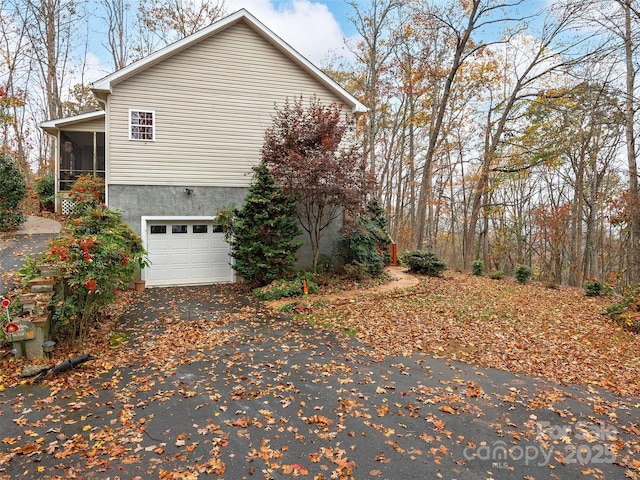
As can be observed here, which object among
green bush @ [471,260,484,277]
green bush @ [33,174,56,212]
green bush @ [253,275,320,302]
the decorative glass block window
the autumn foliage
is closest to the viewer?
green bush @ [253,275,320,302]

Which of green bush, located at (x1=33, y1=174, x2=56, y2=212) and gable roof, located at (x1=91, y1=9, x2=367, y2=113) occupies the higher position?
gable roof, located at (x1=91, y1=9, x2=367, y2=113)

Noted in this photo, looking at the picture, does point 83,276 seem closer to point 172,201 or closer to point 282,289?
point 282,289

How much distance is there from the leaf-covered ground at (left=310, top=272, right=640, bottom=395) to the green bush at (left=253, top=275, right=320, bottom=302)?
45.0 inches

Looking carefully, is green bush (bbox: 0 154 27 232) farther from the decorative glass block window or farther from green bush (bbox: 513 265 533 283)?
green bush (bbox: 513 265 533 283)

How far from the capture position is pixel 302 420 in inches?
162

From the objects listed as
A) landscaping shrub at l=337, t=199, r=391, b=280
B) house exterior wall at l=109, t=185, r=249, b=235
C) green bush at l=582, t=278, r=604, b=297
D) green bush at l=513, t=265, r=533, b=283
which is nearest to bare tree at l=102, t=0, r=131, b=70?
house exterior wall at l=109, t=185, r=249, b=235

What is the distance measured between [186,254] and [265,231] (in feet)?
9.99

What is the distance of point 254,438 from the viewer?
3748 millimetres

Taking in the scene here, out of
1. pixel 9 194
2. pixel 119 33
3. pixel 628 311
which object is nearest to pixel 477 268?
pixel 628 311

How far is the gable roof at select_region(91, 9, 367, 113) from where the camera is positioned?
10.2 meters

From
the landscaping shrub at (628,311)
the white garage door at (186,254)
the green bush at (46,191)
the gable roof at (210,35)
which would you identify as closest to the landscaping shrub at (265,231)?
the white garage door at (186,254)

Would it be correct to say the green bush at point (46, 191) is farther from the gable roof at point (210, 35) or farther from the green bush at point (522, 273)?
the green bush at point (522, 273)

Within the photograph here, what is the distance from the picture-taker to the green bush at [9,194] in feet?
38.5

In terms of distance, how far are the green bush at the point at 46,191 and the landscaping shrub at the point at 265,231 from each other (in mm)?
11209
